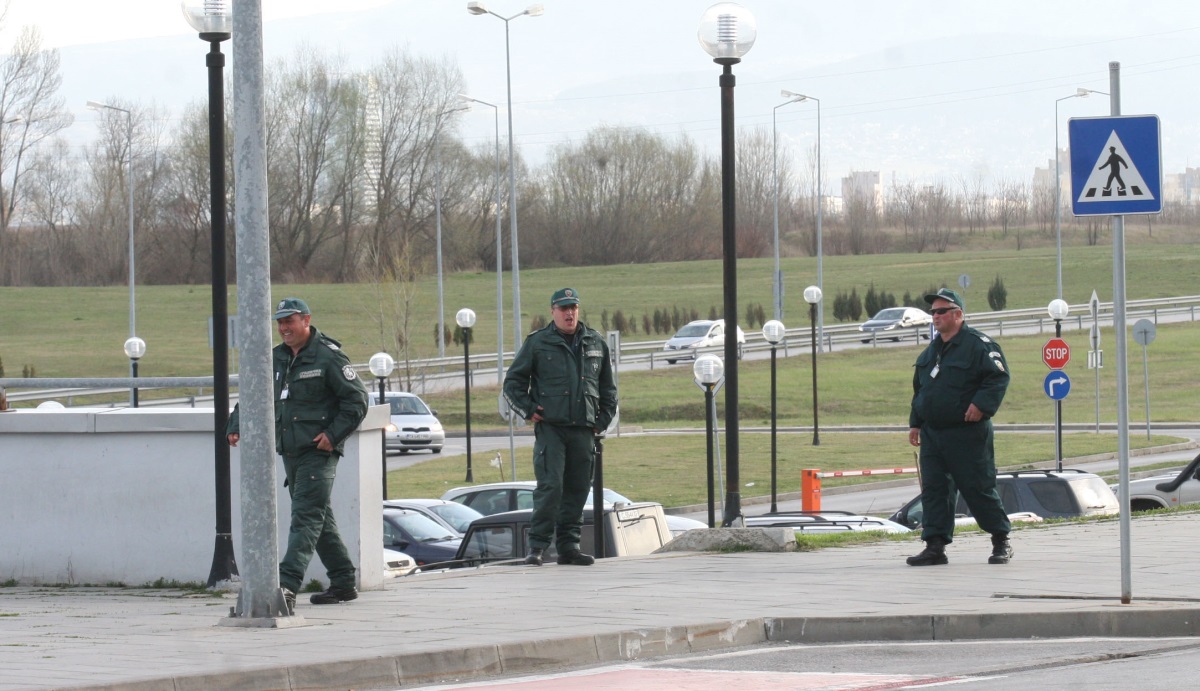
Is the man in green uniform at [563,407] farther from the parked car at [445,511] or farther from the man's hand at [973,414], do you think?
the parked car at [445,511]

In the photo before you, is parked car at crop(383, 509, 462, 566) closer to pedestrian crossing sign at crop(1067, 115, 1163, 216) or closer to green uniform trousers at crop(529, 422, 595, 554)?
green uniform trousers at crop(529, 422, 595, 554)

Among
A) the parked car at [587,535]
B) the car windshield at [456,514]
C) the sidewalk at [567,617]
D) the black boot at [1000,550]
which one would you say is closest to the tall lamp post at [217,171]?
the sidewalk at [567,617]

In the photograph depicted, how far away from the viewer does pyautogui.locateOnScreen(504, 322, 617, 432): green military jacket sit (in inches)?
457

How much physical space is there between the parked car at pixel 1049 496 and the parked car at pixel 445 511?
17.0 ft

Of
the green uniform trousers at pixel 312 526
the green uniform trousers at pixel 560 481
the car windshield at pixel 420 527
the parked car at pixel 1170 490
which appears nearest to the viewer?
the green uniform trousers at pixel 312 526

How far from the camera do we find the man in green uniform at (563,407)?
1164 cm

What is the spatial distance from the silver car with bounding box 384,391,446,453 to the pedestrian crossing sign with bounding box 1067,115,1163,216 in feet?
103

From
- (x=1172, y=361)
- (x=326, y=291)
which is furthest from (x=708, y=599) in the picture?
(x=326, y=291)

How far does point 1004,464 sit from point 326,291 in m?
60.0

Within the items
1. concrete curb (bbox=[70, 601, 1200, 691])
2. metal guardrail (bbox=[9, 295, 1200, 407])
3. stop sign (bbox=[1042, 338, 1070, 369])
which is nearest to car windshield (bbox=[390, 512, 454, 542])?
concrete curb (bbox=[70, 601, 1200, 691])

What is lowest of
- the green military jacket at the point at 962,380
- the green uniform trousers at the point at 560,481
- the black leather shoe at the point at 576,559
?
the black leather shoe at the point at 576,559

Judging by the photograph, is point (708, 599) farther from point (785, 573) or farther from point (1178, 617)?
point (1178, 617)

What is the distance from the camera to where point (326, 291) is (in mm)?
87562

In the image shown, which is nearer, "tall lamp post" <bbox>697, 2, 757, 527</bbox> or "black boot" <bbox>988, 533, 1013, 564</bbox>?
"black boot" <bbox>988, 533, 1013, 564</bbox>
